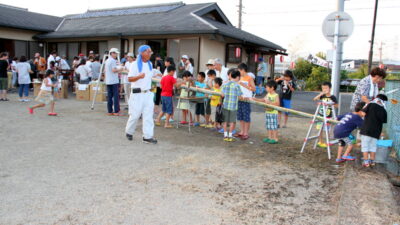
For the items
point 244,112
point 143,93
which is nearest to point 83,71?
point 143,93

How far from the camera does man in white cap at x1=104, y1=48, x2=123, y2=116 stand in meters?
9.04

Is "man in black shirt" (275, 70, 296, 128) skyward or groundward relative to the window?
groundward

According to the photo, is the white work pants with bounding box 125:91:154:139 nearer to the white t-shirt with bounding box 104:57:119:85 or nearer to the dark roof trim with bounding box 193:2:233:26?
the white t-shirt with bounding box 104:57:119:85

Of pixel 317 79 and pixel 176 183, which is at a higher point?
pixel 317 79

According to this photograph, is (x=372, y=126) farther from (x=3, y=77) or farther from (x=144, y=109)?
(x=3, y=77)

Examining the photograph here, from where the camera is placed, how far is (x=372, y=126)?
16.7 ft

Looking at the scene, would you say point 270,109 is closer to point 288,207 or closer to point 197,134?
point 197,134

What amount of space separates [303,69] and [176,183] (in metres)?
28.0

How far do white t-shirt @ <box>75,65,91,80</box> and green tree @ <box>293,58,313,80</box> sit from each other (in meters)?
21.9

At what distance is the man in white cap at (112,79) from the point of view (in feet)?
29.7

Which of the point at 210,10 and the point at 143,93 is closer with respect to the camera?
the point at 143,93

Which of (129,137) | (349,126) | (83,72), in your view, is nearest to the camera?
(349,126)

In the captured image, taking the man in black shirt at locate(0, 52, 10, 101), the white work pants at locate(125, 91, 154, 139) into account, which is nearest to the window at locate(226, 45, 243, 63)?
the man in black shirt at locate(0, 52, 10, 101)

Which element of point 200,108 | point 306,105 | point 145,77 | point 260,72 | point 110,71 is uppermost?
point 260,72
